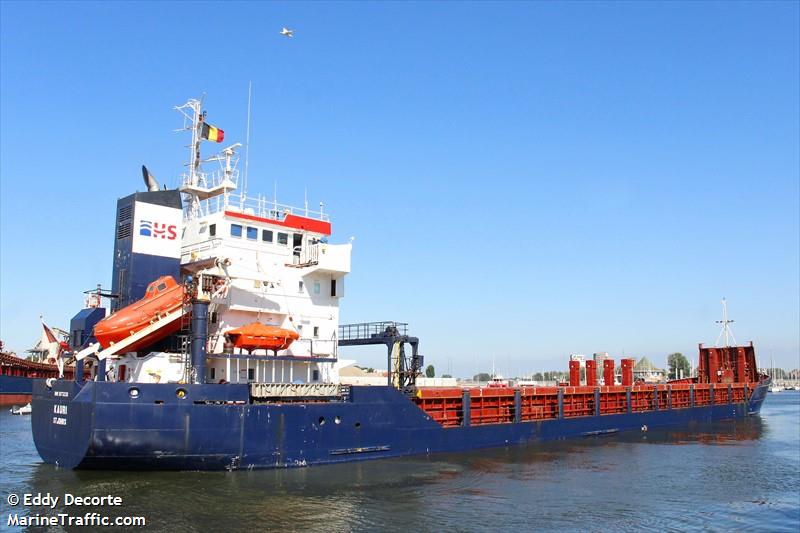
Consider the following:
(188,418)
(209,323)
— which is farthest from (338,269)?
(188,418)

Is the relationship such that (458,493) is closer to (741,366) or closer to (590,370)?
(590,370)

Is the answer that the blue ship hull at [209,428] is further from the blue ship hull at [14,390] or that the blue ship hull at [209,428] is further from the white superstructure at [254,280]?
the blue ship hull at [14,390]

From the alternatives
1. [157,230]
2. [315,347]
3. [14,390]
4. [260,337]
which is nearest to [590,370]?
[315,347]

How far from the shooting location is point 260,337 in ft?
66.2

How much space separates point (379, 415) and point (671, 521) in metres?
9.72

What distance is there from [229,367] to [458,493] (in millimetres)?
7903

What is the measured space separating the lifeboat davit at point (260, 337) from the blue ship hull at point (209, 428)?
161 centimetres

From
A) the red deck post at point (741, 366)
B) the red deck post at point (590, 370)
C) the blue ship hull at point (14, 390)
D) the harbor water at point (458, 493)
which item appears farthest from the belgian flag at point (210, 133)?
the red deck post at point (741, 366)

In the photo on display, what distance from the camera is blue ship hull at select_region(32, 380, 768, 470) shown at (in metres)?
17.5

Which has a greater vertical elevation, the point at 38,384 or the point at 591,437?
the point at 38,384

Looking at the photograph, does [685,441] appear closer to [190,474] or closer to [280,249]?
[280,249]

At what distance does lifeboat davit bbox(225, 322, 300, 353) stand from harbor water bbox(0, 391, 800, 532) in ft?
12.4

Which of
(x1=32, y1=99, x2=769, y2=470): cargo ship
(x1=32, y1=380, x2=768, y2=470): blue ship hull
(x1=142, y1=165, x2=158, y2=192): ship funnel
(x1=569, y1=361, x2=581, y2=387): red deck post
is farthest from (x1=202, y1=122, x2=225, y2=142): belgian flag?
(x1=569, y1=361, x2=581, y2=387): red deck post

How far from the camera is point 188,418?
18031 millimetres
